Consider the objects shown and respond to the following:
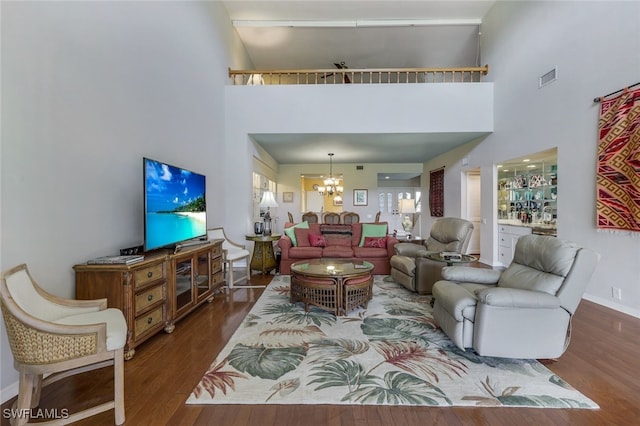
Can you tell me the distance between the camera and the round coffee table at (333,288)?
126 inches

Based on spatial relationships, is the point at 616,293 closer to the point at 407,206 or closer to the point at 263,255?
the point at 407,206

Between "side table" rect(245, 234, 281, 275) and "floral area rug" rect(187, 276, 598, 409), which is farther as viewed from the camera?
"side table" rect(245, 234, 281, 275)

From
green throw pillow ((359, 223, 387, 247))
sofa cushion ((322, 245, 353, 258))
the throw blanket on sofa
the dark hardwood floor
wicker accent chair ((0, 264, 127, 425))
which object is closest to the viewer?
wicker accent chair ((0, 264, 127, 425))

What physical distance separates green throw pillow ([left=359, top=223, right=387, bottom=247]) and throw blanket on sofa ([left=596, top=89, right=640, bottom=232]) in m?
3.00

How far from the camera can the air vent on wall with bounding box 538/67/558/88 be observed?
4.12m

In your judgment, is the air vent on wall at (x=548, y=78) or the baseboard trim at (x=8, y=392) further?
the air vent on wall at (x=548, y=78)

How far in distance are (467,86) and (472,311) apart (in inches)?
201

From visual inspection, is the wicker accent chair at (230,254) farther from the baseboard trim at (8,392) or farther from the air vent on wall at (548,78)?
the air vent on wall at (548,78)

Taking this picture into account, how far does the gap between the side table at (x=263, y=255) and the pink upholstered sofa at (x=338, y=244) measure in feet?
0.83

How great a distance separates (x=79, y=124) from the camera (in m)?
2.30

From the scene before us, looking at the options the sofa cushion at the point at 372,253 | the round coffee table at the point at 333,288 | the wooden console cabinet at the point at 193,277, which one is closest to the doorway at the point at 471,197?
the sofa cushion at the point at 372,253

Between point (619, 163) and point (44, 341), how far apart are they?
5280 millimetres

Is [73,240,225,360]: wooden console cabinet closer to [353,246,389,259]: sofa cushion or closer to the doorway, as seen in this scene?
[353,246,389,259]: sofa cushion

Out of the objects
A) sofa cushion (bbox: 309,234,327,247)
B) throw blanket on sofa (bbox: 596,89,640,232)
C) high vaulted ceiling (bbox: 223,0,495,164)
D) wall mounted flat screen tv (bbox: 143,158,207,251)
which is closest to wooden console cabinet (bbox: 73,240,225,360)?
wall mounted flat screen tv (bbox: 143,158,207,251)
